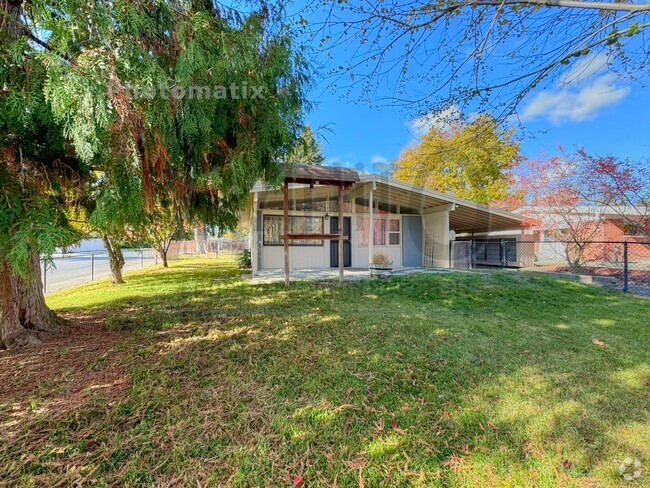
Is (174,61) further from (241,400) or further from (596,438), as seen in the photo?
(596,438)

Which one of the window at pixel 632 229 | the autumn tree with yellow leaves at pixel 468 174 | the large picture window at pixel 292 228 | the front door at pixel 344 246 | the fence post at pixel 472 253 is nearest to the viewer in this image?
the window at pixel 632 229

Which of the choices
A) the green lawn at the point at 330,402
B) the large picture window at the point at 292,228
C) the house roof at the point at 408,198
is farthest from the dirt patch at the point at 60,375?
the large picture window at the point at 292,228

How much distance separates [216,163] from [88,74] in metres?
1.14

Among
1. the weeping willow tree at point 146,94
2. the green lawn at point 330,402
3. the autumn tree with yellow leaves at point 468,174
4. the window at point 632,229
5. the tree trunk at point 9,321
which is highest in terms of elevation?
Answer: the autumn tree with yellow leaves at point 468,174

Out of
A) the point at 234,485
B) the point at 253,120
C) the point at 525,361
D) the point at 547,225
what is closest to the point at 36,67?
the point at 253,120

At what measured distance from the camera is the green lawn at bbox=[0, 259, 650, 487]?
1.74 metres

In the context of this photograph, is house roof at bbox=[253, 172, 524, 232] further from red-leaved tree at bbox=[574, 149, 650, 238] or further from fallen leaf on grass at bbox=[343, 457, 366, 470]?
fallen leaf on grass at bbox=[343, 457, 366, 470]

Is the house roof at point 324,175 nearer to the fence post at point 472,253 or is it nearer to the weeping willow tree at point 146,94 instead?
the weeping willow tree at point 146,94

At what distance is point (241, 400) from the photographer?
2.37m

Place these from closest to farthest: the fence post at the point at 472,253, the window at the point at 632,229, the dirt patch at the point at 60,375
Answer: the dirt patch at the point at 60,375 → the window at the point at 632,229 → the fence post at the point at 472,253

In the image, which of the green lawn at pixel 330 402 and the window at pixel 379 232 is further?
the window at pixel 379 232

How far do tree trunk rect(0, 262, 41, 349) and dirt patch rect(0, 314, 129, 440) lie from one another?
0.53ft

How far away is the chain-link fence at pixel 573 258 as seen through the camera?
802cm

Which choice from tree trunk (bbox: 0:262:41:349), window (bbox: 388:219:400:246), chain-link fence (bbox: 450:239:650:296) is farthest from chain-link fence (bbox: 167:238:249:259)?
tree trunk (bbox: 0:262:41:349)
